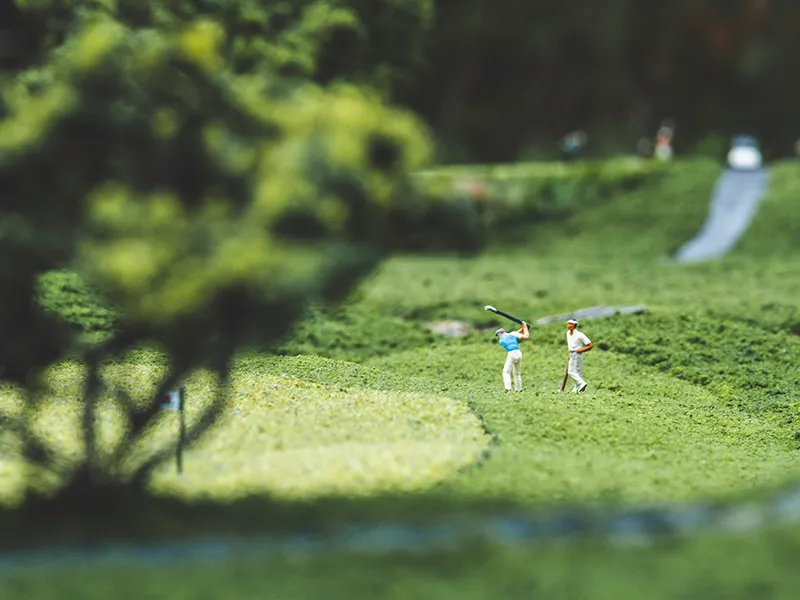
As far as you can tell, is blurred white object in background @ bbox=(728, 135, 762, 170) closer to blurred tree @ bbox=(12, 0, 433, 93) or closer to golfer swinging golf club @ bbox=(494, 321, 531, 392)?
blurred tree @ bbox=(12, 0, 433, 93)

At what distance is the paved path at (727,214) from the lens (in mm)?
41503

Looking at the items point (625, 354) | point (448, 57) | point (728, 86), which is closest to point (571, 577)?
point (625, 354)

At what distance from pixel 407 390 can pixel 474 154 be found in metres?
40.8

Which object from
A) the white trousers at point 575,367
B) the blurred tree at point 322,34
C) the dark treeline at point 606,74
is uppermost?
the dark treeline at point 606,74

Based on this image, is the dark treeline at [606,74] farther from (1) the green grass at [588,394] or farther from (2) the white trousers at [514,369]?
(2) the white trousers at [514,369]

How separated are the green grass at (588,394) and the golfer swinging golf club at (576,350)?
59cm

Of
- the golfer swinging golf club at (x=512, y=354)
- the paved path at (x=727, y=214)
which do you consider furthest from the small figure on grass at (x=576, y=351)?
the paved path at (x=727, y=214)

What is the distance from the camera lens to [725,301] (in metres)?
32.7

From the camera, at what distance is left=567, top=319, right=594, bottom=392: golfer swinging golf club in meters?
23.7

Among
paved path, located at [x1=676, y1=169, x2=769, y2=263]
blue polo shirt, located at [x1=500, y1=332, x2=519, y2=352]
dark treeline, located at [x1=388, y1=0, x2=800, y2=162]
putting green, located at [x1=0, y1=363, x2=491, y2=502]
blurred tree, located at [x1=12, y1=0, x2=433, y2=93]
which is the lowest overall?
putting green, located at [x1=0, y1=363, x2=491, y2=502]

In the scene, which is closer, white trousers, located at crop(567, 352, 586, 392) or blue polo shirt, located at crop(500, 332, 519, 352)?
blue polo shirt, located at crop(500, 332, 519, 352)

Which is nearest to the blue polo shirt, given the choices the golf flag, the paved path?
the golf flag

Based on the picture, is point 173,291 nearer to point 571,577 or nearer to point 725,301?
point 571,577

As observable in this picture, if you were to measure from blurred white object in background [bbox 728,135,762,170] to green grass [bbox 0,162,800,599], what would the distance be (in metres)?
6.31
